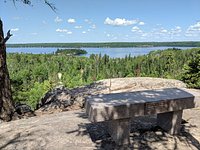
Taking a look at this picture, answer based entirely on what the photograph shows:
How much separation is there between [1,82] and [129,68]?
78.7 metres

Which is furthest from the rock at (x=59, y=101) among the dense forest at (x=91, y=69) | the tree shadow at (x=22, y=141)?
the dense forest at (x=91, y=69)

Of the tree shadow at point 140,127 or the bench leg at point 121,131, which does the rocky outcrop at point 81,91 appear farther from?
the bench leg at point 121,131

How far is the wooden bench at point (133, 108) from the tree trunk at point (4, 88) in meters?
2.84

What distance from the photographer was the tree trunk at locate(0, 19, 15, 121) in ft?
22.1

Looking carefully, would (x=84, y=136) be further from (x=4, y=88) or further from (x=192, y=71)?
(x=192, y=71)

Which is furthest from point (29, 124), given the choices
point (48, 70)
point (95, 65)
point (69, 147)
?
point (95, 65)

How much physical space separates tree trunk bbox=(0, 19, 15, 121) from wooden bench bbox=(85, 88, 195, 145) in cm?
284

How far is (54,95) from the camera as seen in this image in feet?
36.0

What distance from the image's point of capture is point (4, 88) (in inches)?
272

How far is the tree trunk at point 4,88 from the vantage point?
6736 millimetres

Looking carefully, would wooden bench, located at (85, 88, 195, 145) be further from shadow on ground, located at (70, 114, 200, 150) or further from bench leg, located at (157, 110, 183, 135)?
shadow on ground, located at (70, 114, 200, 150)

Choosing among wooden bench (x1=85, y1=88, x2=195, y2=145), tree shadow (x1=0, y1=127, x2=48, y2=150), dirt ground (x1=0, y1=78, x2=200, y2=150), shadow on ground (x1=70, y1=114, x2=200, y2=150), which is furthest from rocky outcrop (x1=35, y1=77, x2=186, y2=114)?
wooden bench (x1=85, y1=88, x2=195, y2=145)

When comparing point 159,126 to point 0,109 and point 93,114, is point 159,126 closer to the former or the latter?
point 93,114

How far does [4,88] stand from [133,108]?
381 centimetres
